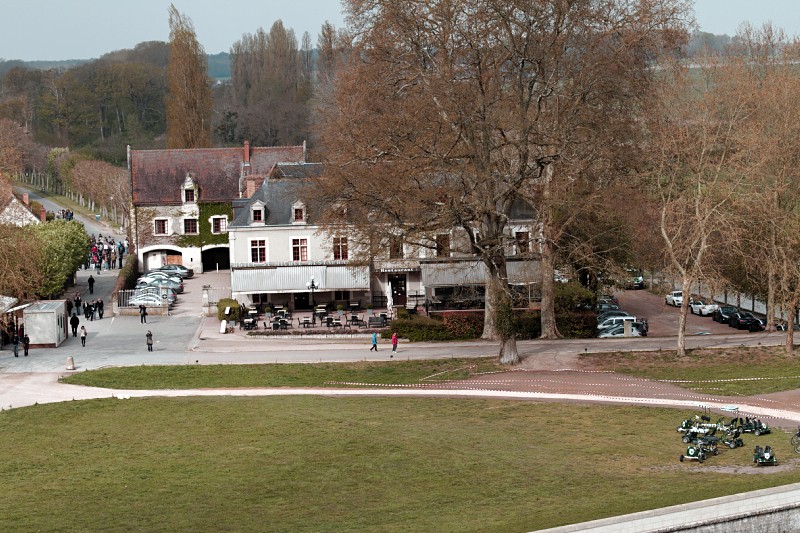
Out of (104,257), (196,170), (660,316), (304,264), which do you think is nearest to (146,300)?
(304,264)

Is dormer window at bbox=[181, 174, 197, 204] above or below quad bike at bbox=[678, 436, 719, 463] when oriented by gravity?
above

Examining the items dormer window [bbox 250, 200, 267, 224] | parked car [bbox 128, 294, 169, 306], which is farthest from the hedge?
parked car [bbox 128, 294, 169, 306]

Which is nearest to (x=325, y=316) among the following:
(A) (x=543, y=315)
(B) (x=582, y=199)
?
(A) (x=543, y=315)

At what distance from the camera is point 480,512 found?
25.0 m

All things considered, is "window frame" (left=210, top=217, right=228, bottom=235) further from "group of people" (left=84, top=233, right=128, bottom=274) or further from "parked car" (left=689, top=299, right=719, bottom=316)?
"parked car" (left=689, top=299, right=719, bottom=316)

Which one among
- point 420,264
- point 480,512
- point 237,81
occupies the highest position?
point 237,81

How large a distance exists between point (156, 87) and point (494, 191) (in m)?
146

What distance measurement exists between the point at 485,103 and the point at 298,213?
21860 mm

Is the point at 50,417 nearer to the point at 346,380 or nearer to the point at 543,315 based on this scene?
the point at 346,380

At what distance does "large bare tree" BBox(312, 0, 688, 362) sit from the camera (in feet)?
147

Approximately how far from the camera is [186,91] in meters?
98.1

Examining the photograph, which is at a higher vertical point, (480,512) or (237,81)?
(237,81)

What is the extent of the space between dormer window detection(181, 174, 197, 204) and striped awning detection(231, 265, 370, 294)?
1661 cm

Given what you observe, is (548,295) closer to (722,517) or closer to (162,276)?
(162,276)
